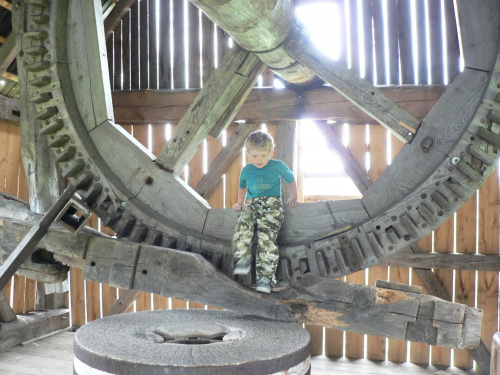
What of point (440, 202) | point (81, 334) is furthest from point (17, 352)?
point (440, 202)

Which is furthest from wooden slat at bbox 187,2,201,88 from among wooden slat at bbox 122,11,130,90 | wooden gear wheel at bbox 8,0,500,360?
wooden gear wheel at bbox 8,0,500,360

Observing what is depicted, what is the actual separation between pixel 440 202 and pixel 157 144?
11.8 feet

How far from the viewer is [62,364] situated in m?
4.89

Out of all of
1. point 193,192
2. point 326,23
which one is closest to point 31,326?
point 193,192

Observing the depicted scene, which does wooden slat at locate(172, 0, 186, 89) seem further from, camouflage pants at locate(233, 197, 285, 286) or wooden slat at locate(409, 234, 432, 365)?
wooden slat at locate(409, 234, 432, 365)

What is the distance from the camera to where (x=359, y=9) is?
5.06 metres

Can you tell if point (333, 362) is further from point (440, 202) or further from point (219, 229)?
point (440, 202)

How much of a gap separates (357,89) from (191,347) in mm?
1760

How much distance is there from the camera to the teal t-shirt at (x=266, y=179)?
10.9 feet

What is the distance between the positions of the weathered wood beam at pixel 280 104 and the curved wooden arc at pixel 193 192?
73.5 inches

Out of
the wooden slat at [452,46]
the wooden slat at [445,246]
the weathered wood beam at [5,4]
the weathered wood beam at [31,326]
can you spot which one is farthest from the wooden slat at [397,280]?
the weathered wood beam at [5,4]

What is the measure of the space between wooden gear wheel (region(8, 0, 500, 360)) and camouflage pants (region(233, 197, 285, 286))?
0.09m

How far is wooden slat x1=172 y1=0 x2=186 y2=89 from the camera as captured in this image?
18.2ft

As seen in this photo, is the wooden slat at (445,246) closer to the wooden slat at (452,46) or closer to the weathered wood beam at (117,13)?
the wooden slat at (452,46)
